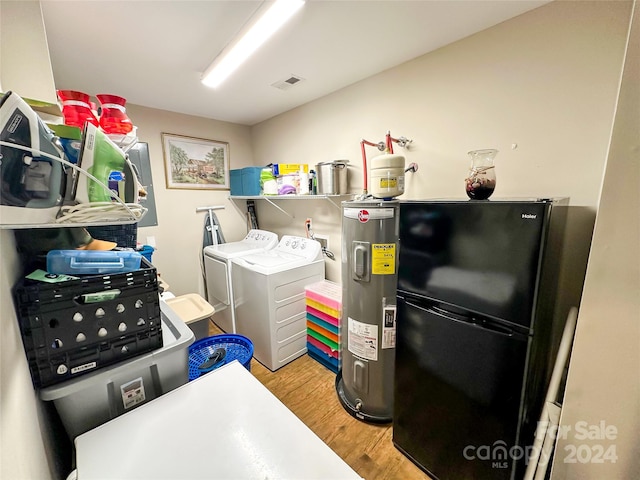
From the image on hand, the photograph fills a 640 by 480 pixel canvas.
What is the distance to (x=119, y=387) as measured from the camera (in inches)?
33.8

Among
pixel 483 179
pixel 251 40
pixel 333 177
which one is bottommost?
pixel 483 179

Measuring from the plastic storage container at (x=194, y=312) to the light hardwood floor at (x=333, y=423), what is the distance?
73 centimetres

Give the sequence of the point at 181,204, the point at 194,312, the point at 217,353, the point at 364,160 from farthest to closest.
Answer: the point at 181,204 < the point at 364,160 < the point at 194,312 < the point at 217,353

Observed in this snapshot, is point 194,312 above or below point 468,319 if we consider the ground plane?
below

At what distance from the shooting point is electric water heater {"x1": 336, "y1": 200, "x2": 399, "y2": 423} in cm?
159

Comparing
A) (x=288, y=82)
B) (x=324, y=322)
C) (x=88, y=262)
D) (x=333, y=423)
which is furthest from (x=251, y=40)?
(x=333, y=423)

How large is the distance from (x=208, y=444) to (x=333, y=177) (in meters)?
1.95

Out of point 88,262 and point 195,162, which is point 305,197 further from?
point 88,262

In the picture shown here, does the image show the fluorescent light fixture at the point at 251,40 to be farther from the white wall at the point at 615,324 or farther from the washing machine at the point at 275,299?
the washing machine at the point at 275,299

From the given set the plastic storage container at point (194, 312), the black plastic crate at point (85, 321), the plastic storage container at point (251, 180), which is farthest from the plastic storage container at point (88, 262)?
the plastic storage container at point (251, 180)

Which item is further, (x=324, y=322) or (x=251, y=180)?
(x=251, y=180)

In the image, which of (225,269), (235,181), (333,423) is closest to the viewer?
(333,423)

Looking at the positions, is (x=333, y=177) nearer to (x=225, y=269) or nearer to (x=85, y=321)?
(x=225, y=269)

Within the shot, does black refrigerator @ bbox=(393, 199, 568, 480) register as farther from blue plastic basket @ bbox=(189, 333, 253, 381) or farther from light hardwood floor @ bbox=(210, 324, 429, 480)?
blue plastic basket @ bbox=(189, 333, 253, 381)
